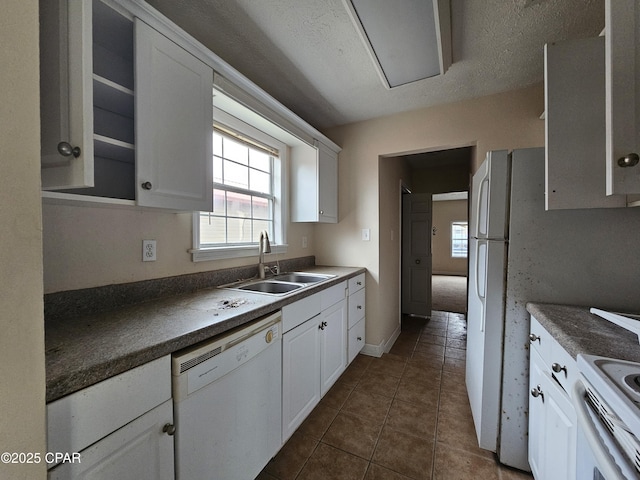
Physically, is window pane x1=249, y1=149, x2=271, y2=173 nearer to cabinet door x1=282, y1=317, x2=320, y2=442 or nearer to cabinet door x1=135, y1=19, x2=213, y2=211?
cabinet door x1=135, y1=19, x2=213, y2=211

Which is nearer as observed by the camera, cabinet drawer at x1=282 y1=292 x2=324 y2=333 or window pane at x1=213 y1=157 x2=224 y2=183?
cabinet drawer at x1=282 y1=292 x2=324 y2=333

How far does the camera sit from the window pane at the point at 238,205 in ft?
6.51

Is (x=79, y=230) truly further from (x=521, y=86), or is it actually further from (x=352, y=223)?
(x=521, y=86)

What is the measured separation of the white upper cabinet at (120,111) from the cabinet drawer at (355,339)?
173 cm

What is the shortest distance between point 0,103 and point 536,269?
2001 millimetres

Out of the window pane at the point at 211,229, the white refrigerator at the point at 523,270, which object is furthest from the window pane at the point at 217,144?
the white refrigerator at the point at 523,270

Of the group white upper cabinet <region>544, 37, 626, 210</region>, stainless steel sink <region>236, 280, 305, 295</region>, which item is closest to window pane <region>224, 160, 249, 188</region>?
stainless steel sink <region>236, 280, 305, 295</region>

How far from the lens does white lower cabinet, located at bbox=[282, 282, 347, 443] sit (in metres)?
1.43

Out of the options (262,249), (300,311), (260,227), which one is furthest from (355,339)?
(260,227)

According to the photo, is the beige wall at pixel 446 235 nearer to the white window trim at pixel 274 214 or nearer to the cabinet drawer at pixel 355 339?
the cabinet drawer at pixel 355 339

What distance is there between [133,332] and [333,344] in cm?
144

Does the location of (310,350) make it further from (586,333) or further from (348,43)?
(348,43)

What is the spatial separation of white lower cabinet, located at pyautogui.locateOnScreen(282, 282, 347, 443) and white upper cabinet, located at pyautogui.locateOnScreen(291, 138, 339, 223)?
2.57 feet

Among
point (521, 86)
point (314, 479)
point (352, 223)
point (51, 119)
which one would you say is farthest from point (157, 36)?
point (521, 86)
